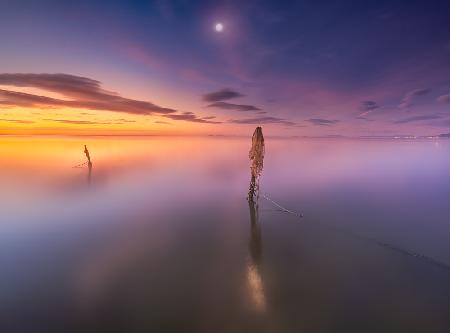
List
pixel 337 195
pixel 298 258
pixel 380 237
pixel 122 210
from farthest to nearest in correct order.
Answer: pixel 337 195
pixel 122 210
pixel 380 237
pixel 298 258

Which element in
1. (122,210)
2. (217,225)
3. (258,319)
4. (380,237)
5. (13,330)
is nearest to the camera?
(13,330)

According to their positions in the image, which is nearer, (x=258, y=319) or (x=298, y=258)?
(x=258, y=319)

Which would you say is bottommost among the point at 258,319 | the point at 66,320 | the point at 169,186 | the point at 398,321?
the point at 169,186

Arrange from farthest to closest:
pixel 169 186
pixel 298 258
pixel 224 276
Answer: pixel 169 186
pixel 298 258
pixel 224 276

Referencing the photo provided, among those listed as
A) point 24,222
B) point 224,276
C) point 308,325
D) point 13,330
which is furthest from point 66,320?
point 24,222

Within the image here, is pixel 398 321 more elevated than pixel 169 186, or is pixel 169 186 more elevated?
pixel 398 321

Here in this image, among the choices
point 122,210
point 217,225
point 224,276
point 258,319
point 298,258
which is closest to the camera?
point 258,319

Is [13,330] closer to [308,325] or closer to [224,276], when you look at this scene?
[224,276]

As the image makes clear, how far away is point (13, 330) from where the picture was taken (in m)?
14.6

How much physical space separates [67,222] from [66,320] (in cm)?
2138

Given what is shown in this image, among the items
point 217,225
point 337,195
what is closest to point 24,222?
point 217,225

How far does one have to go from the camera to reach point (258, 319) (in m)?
15.5

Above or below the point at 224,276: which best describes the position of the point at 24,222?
below

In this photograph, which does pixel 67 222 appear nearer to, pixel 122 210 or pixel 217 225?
pixel 122 210
